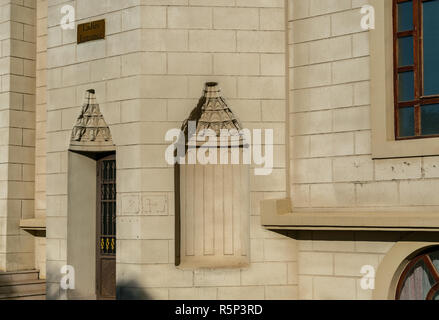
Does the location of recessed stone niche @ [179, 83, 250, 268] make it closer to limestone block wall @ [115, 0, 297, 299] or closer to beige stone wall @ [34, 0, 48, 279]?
limestone block wall @ [115, 0, 297, 299]

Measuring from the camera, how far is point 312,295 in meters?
10.6

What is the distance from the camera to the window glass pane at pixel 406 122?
32.9 feet

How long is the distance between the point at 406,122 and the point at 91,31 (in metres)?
5.15

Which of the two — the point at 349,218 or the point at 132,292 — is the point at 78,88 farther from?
the point at 349,218

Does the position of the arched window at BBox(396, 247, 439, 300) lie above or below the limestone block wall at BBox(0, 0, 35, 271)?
below

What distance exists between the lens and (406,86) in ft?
33.1

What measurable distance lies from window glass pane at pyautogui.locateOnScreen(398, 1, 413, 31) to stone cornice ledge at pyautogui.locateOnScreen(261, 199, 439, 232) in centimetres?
254

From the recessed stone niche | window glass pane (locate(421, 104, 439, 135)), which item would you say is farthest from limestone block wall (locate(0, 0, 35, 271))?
window glass pane (locate(421, 104, 439, 135))

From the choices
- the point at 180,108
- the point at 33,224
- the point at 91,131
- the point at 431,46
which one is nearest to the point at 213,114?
the point at 180,108

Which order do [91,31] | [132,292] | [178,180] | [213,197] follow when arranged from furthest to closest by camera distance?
[91,31], [213,197], [178,180], [132,292]

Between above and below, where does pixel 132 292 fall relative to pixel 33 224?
below

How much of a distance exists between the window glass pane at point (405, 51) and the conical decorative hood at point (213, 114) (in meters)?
2.52

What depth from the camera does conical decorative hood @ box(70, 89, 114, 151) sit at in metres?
11.8
